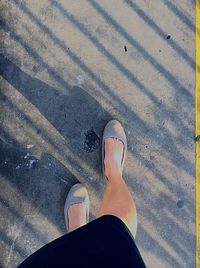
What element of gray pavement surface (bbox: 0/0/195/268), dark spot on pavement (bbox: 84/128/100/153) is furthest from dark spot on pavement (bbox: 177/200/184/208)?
dark spot on pavement (bbox: 84/128/100/153)

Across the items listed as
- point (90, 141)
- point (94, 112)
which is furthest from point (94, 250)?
point (94, 112)

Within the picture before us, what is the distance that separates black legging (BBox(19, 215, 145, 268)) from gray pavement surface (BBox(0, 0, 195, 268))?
25.6 inches

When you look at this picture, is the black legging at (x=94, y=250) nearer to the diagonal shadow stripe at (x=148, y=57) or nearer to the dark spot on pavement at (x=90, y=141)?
the dark spot on pavement at (x=90, y=141)

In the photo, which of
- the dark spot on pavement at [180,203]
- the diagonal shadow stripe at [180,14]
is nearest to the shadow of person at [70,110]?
the dark spot on pavement at [180,203]

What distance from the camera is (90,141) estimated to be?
2.90 meters

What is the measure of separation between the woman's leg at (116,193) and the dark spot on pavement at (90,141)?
0.30 ft

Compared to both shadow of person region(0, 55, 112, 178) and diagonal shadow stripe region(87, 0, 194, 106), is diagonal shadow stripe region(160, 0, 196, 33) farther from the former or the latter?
shadow of person region(0, 55, 112, 178)

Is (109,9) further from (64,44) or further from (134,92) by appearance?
(134,92)

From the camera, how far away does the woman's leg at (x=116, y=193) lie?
2.58m

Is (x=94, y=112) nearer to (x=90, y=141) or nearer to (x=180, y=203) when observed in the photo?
(x=90, y=141)

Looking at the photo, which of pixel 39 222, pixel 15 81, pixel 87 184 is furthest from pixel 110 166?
pixel 15 81

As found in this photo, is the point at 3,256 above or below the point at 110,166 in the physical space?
below

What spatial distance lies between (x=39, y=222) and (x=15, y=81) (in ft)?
3.26

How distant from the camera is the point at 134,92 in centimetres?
293
